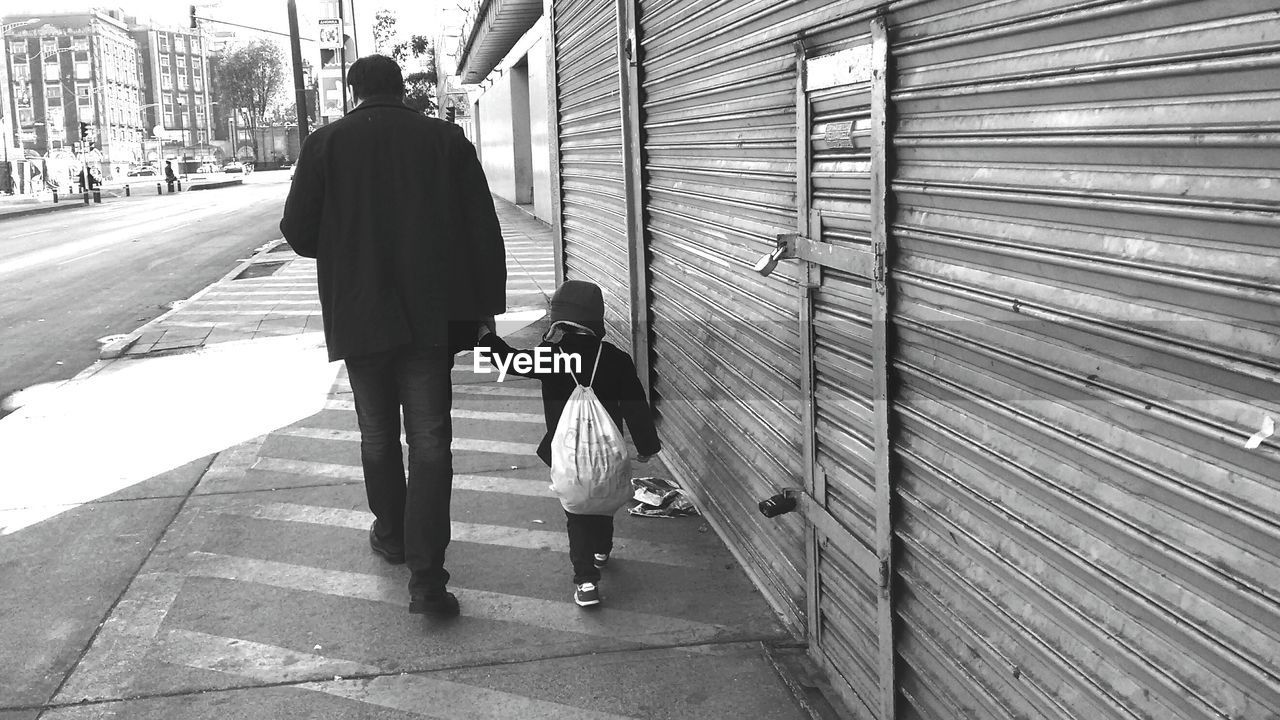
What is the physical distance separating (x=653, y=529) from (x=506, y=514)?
73 centimetres

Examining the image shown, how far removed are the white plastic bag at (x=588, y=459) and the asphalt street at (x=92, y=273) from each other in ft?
19.8

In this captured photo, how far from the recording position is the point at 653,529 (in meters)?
5.26

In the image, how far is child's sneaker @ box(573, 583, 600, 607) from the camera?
4320 mm

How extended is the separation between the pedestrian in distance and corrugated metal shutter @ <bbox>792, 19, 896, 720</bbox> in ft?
4.33

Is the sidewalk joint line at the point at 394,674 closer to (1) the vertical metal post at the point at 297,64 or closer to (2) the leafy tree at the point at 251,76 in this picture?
(1) the vertical metal post at the point at 297,64

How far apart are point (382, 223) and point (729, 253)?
135cm

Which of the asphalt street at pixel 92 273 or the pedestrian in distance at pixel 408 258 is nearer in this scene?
the pedestrian in distance at pixel 408 258

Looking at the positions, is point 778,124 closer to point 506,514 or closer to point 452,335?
point 452,335

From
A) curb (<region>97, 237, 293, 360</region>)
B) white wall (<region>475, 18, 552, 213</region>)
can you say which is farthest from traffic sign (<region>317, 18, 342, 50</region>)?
curb (<region>97, 237, 293, 360</region>)

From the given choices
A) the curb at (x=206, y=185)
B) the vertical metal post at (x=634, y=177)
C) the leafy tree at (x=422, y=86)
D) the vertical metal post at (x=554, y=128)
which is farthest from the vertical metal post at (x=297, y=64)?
the curb at (x=206, y=185)

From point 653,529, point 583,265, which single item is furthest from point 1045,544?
point 583,265

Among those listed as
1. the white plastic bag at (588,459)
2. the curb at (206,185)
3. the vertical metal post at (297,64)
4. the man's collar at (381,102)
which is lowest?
the white plastic bag at (588,459)

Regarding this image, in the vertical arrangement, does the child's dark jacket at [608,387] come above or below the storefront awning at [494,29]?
below

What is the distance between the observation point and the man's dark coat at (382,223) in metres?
4.18
